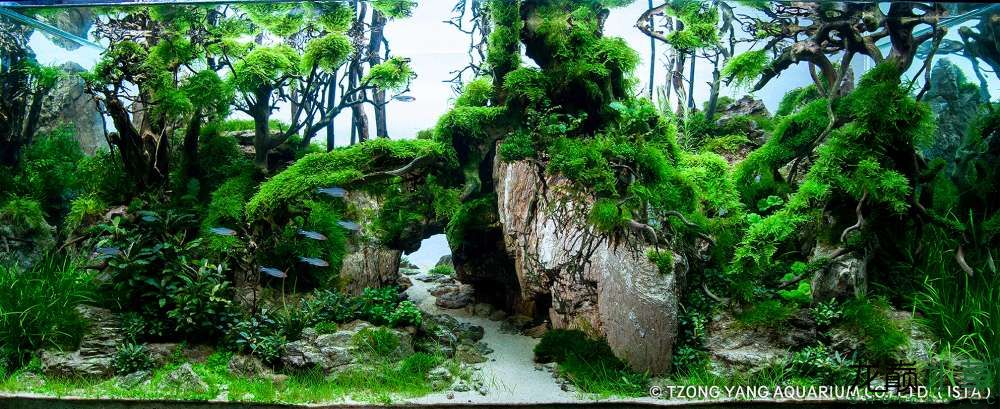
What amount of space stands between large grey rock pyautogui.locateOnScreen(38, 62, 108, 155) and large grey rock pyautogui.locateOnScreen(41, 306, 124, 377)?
1.77 metres

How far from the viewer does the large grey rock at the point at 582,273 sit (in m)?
4.25

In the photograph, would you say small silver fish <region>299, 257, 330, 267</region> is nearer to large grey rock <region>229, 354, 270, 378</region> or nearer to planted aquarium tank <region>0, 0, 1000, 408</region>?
planted aquarium tank <region>0, 0, 1000, 408</region>

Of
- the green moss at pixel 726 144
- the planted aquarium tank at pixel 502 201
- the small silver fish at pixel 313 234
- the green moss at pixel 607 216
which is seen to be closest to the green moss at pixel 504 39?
the planted aquarium tank at pixel 502 201

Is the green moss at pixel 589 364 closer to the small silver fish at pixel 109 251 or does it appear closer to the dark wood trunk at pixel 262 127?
the dark wood trunk at pixel 262 127

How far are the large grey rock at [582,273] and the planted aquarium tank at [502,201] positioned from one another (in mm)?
23

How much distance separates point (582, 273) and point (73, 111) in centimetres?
499

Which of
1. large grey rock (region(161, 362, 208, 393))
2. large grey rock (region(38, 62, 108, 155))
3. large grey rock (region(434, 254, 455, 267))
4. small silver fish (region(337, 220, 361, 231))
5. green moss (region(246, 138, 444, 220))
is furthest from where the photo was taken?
large grey rock (region(434, 254, 455, 267))

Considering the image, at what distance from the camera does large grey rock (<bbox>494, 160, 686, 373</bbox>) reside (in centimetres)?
425

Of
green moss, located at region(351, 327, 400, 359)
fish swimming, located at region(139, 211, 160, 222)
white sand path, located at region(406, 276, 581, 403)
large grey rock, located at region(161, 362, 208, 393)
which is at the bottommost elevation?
white sand path, located at region(406, 276, 581, 403)

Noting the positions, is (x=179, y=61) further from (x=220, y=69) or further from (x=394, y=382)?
(x=394, y=382)

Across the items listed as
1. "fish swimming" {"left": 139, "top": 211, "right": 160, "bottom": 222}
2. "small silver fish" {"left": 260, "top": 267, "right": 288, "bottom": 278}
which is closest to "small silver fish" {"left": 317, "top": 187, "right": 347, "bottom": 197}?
"small silver fish" {"left": 260, "top": 267, "right": 288, "bottom": 278}

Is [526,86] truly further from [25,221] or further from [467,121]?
[25,221]

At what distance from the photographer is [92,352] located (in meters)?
4.43

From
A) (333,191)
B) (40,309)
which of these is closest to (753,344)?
(333,191)
